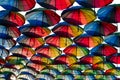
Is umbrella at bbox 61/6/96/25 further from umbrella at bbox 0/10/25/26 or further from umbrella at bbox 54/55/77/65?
umbrella at bbox 54/55/77/65

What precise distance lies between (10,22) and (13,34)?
106cm

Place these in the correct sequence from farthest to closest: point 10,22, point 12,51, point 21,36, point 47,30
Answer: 1. point 12,51
2. point 21,36
3. point 47,30
4. point 10,22

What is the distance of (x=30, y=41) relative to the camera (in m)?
11.3

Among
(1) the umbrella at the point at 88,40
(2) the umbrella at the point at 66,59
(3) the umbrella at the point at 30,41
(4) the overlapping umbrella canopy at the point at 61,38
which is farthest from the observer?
(2) the umbrella at the point at 66,59

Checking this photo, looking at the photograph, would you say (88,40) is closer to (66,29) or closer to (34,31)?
(66,29)

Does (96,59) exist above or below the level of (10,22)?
below

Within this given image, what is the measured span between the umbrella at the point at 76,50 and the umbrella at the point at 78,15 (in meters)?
2.63

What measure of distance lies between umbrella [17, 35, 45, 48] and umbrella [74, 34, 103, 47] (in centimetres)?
155

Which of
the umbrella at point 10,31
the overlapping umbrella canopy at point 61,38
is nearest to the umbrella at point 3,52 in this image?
the overlapping umbrella canopy at point 61,38

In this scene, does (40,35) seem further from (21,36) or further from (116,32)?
(116,32)

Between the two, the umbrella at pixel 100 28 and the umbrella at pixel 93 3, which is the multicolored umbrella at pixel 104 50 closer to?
the umbrella at pixel 100 28

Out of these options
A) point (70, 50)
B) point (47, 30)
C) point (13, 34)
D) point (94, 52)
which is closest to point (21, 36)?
point (13, 34)

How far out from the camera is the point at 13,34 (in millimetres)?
10359

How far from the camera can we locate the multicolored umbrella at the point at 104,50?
36.6ft
